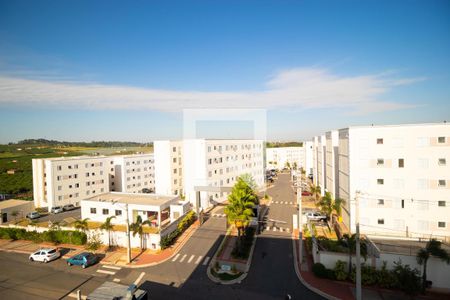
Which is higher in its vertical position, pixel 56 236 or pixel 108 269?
pixel 56 236

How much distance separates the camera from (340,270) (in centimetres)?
1983

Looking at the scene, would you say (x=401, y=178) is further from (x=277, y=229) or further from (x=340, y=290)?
(x=340, y=290)

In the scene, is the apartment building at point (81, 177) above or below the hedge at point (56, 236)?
above

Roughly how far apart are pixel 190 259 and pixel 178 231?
19.7ft

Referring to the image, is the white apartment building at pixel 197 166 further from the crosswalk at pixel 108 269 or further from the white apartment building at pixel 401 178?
the white apartment building at pixel 401 178

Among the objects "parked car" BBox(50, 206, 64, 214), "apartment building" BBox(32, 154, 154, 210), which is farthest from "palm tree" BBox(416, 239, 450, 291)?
"apartment building" BBox(32, 154, 154, 210)

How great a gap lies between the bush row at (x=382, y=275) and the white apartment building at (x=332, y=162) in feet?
63.0

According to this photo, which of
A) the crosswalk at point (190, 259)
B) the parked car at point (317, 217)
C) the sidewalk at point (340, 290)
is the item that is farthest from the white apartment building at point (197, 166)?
the sidewalk at point (340, 290)

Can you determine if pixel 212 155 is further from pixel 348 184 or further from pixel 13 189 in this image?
pixel 13 189

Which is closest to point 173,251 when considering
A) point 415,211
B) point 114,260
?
point 114,260

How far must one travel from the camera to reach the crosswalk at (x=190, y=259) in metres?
23.5

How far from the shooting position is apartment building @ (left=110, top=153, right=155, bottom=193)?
57406 millimetres

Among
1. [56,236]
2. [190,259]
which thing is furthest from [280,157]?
[56,236]

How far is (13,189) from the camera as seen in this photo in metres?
62.1
